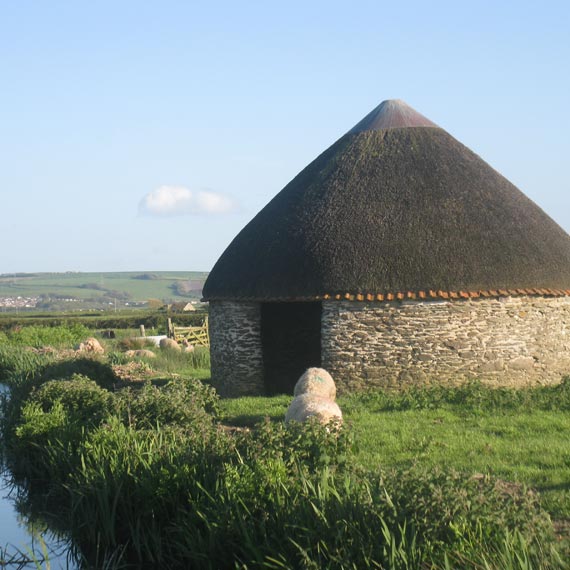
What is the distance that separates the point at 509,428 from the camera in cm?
1249

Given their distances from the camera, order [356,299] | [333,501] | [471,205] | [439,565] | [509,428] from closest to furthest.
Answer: [439,565], [333,501], [509,428], [356,299], [471,205]

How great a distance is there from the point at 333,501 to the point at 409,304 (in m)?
9.01

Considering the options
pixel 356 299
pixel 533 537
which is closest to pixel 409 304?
pixel 356 299

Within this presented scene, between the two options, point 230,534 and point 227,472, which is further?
point 227,472

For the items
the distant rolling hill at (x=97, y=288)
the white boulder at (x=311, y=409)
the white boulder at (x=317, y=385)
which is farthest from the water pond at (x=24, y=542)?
the distant rolling hill at (x=97, y=288)

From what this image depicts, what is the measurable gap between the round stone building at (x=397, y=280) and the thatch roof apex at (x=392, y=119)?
0.22 m

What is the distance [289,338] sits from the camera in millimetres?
18969

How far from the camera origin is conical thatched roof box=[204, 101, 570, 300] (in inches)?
630

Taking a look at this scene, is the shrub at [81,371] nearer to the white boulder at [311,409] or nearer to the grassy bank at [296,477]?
the grassy bank at [296,477]

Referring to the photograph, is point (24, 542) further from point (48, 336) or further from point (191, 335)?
point (48, 336)

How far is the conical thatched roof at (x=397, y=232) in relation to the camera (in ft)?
52.5

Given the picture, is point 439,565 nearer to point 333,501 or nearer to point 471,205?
point 333,501

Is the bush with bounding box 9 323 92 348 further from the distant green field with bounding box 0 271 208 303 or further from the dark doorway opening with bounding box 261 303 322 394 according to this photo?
the distant green field with bounding box 0 271 208 303

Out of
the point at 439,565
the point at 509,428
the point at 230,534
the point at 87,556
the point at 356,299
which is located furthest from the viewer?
the point at 356,299
